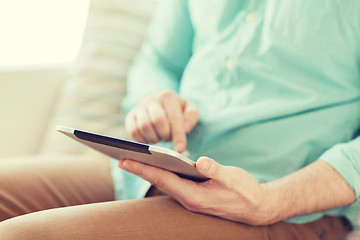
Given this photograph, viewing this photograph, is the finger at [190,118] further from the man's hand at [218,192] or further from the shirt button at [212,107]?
the man's hand at [218,192]

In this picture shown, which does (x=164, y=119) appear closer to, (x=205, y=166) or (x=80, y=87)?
(x=205, y=166)

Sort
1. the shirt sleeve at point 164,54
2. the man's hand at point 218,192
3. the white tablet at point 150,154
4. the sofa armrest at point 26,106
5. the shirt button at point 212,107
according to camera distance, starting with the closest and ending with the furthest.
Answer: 1. the white tablet at point 150,154
2. the man's hand at point 218,192
3. the shirt button at point 212,107
4. the shirt sleeve at point 164,54
5. the sofa armrest at point 26,106

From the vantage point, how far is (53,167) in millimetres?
819

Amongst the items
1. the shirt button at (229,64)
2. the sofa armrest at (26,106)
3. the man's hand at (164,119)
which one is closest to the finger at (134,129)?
the man's hand at (164,119)

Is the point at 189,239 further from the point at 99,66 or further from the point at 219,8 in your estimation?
the point at 99,66

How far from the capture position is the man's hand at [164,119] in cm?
74

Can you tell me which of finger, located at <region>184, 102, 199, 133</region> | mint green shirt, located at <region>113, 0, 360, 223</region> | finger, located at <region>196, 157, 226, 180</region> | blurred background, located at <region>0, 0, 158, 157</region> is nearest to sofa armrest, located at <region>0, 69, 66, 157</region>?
blurred background, located at <region>0, 0, 158, 157</region>

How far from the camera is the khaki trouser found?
54cm

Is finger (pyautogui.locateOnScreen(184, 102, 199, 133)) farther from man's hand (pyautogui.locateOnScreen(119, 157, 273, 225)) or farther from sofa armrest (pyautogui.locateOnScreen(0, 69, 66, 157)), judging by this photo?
sofa armrest (pyautogui.locateOnScreen(0, 69, 66, 157))

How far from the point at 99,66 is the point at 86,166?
1.24 ft

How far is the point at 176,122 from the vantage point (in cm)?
75

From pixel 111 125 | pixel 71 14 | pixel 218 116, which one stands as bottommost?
pixel 111 125

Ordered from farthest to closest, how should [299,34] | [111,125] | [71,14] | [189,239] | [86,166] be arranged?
1. [71,14]
2. [111,125]
3. [86,166]
4. [299,34]
5. [189,239]

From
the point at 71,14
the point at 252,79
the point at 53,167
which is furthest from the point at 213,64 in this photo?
the point at 71,14
